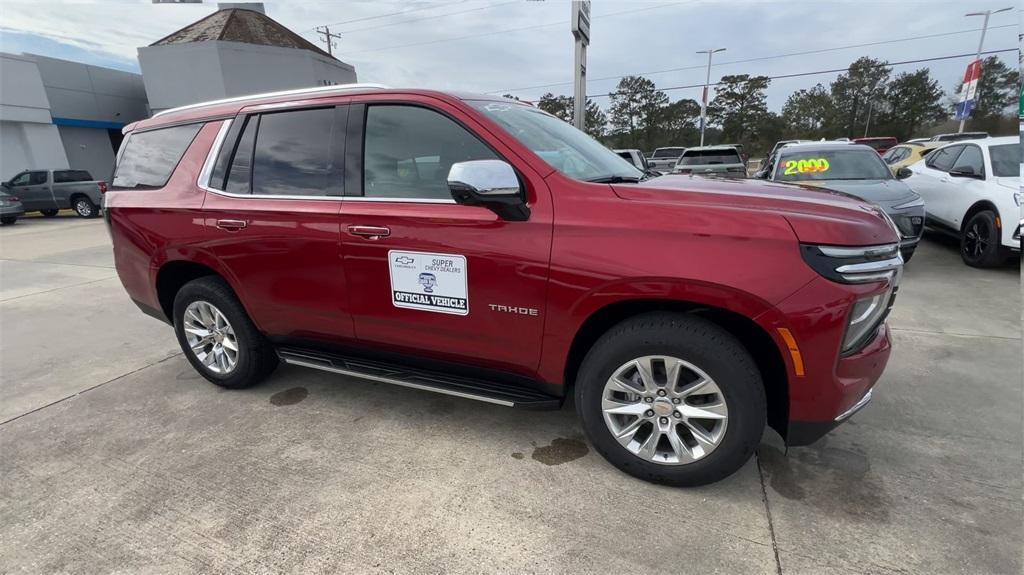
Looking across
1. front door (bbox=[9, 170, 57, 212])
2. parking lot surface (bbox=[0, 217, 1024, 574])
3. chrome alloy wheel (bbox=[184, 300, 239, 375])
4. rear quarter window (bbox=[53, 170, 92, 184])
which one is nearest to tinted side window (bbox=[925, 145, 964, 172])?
parking lot surface (bbox=[0, 217, 1024, 574])

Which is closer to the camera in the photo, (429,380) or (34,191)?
(429,380)

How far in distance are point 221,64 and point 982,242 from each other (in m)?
27.5

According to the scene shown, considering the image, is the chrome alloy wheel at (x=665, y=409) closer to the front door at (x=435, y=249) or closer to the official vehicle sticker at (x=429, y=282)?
the front door at (x=435, y=249)

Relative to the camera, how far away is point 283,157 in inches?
121

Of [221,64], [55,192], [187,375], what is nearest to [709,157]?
[187,375]

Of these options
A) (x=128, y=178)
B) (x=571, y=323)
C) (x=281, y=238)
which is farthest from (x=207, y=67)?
(x=571, y=323)

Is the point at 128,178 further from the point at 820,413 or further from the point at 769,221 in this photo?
the point at 820,413

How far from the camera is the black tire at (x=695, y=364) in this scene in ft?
7.14

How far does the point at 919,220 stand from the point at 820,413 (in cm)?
519

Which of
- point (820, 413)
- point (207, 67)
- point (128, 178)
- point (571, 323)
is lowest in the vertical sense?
point (820, 413)

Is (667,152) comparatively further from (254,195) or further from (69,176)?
(254,195)

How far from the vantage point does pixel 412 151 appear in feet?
9.02

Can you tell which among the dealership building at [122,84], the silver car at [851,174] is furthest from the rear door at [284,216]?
the dealership building at [122,84]

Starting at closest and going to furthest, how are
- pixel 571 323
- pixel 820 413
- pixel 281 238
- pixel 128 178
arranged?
pixel 820 413 < pixel 571 323 < pixel 281 238 < pixel 128 178
